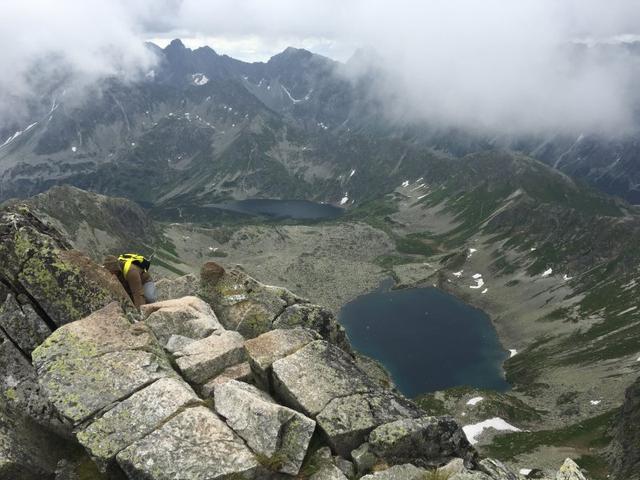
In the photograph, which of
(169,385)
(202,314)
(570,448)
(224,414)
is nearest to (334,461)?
(224,414)

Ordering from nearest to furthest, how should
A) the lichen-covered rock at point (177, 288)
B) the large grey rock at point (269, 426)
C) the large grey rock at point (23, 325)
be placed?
the large grey rock at point (269, 426), the large grey rock at point (23, 325), the lichen-covered rock at point (177, 288)

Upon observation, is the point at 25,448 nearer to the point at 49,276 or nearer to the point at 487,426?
the point at 49,276

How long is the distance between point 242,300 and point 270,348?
37.8 ft

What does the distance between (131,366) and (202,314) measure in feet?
33.4

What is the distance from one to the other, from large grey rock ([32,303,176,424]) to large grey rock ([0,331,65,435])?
0.66 m

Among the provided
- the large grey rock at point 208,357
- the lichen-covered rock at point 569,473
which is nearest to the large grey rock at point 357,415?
the lichen-covered rock at point 569,473

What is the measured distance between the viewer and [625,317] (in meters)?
155

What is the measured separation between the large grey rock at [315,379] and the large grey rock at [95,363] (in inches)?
184

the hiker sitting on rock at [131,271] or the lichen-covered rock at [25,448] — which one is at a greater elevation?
the hiker sitting on rock at [131,271]

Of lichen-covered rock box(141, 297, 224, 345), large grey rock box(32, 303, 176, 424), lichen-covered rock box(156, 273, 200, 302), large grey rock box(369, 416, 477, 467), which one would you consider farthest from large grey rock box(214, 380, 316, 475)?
lichen-covered rock box(156, 273, 200, 302)

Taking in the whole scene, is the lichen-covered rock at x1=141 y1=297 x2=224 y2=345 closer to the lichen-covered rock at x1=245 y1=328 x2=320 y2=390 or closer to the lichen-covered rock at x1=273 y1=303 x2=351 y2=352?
the lichen-covered rock at x1=273 y1=303 x2=351 y2=352

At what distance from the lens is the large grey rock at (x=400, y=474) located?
16862 millimetres

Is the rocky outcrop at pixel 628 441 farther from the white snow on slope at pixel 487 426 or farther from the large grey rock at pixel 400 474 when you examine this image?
the large grey rock at pixel 400 474

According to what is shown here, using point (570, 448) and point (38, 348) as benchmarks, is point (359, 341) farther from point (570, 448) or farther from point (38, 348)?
point (38, 348)
